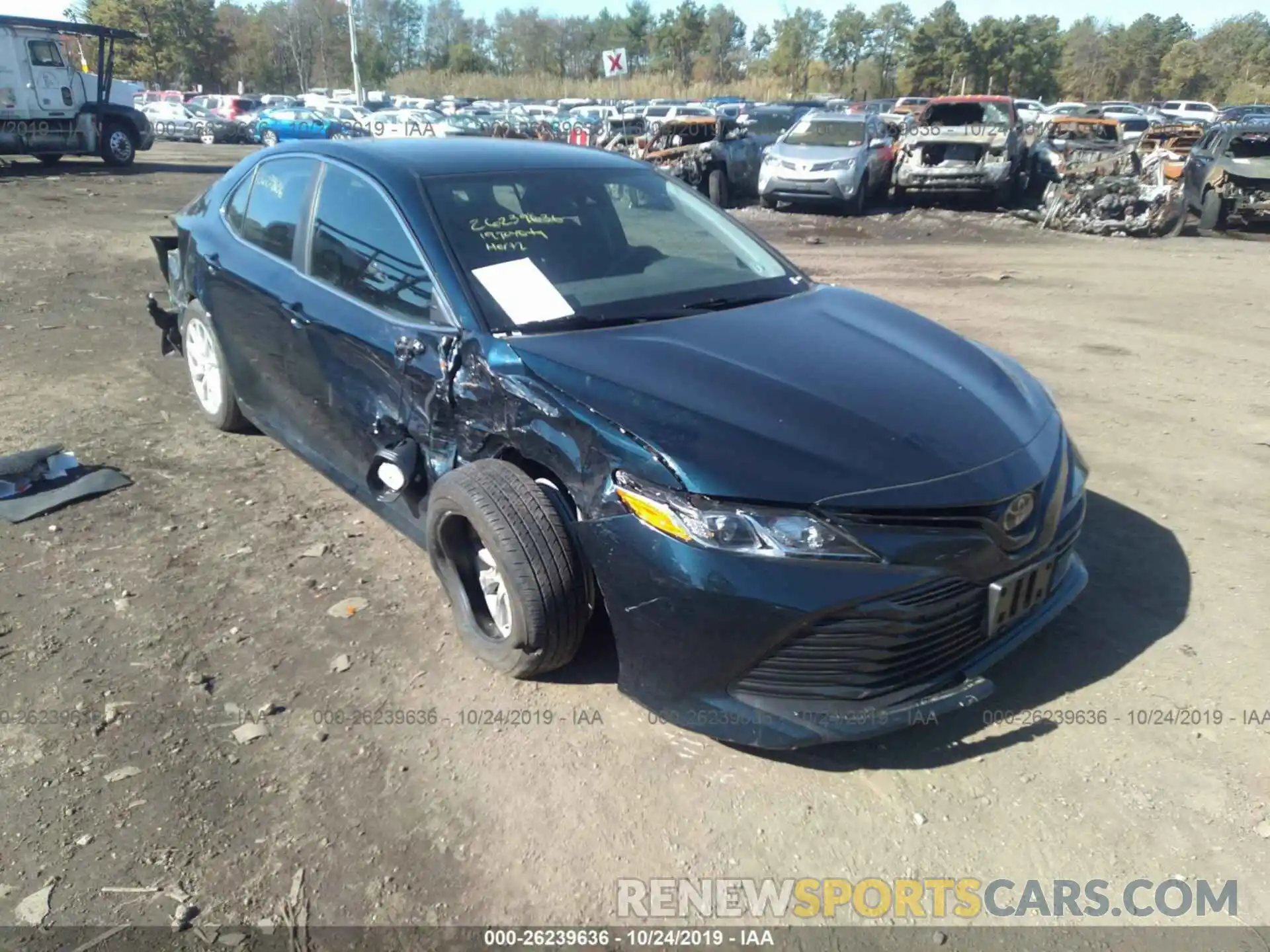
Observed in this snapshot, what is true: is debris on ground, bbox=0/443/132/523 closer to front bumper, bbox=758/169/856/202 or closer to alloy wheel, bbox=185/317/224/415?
alloy wheel, bbox=185/317/224/415

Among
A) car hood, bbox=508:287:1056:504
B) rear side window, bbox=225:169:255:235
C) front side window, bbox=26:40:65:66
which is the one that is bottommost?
car hood, bbox=508:287:1056:504

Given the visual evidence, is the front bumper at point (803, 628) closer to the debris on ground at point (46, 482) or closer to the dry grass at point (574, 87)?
the debris on ground at point (46, 482)

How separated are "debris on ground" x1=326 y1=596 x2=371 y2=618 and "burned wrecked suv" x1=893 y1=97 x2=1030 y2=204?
49.6 feet

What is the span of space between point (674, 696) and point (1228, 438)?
4.33 metres

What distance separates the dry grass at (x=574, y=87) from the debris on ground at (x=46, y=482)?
2586 inches

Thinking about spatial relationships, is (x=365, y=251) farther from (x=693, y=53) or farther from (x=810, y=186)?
(x=693, y=53)

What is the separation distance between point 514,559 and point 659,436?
1.98ft

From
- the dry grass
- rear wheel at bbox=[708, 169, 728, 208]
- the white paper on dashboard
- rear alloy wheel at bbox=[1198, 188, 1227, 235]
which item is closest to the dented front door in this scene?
the white paper on dashboard

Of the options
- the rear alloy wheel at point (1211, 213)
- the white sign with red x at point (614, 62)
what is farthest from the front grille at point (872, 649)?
the white sign with red x at point (614, 62)

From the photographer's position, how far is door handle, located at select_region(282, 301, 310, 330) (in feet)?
13.0

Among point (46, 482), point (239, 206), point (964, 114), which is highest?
point (964, 114)

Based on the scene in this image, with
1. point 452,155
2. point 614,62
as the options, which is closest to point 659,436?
point 452,155

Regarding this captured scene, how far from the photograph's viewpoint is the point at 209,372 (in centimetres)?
524

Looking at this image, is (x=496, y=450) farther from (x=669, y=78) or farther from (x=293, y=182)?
(x=669, y=78)
